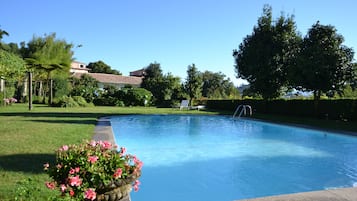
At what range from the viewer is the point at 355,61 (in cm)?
1708

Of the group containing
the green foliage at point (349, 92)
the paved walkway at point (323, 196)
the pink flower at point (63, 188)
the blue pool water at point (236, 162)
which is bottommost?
the blue pool water at point (236, 162)

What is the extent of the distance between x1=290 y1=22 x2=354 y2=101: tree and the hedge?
77 cm

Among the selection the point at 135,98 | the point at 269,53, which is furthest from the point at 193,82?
the point at 269,53

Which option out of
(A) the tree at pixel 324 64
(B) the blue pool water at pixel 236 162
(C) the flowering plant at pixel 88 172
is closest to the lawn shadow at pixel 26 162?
(B) the blue pool water at pixel 236 162

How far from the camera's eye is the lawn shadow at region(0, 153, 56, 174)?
5164 millimetres

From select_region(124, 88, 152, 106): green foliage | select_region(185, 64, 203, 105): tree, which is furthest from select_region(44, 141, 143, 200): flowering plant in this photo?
select_region(185, 64, 203, 105): tree

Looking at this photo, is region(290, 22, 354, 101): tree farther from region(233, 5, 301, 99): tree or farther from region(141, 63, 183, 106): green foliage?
region(141, 63, 183, 106): green foliage

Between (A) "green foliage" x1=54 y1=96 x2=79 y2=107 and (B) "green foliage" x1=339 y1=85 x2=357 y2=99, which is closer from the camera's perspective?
(B) "green foliage" x1=339 y1=85 x2=357 y2=99

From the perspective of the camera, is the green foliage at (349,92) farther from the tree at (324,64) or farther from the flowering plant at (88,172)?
the flowering plant at (88,172)

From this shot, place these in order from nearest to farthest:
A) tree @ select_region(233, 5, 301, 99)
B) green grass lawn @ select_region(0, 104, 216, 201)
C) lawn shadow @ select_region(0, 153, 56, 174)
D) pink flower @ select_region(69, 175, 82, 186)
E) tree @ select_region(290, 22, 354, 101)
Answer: pink flower @ select_region(69, 175, 82, 186) → green grass lawn @ select_region(0, 104, 216, 201) → lawn shadow @ select_region(0, 153, 56, 174) → tree @ select_region(290, 22, 354, 101) → tree @ select_region(233, 5, 301, 99)

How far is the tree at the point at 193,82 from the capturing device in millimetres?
33625

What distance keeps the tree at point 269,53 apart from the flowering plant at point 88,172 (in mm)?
19932

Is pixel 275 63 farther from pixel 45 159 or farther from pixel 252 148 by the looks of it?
pixel 45 159

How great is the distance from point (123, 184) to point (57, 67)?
91.7ft
